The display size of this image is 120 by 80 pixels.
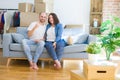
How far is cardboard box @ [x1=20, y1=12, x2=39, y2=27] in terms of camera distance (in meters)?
5.54

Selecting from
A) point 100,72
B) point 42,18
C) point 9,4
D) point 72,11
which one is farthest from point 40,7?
point 100,72

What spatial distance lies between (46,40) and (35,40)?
0.70 feet

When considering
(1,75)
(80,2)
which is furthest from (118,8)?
(1,75)

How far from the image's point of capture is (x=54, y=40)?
4668 millimetres

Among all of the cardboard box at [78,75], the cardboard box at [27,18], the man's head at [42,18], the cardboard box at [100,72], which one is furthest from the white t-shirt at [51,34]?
the cardboard box at [100,72]

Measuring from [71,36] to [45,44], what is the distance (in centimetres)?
55

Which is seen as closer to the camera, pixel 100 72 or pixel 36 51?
pixel 100 72

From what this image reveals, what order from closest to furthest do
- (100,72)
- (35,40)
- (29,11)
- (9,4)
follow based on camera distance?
1. (100,72)
2. (35,40)
3. (29,11)
4. (9,4)

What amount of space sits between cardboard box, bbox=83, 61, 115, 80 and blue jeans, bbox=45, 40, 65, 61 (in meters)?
1.88

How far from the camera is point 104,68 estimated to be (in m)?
2.63

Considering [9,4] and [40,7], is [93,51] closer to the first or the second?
[40,7]

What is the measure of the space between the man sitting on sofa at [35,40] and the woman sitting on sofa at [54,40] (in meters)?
0.12

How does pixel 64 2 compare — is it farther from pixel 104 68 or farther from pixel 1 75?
pixel 104 68

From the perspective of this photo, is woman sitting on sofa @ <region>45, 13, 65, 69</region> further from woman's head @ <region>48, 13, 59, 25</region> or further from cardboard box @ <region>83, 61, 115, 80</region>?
cardboard box @ <region>83, 61, 115, 80</region>
